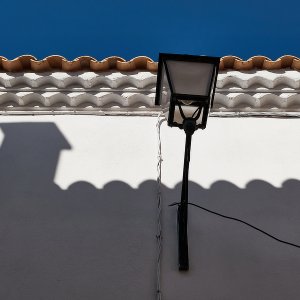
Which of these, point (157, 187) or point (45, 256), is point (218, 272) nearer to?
point (157, 187)

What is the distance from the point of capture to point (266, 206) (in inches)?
113

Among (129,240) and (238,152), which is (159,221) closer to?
(129,240)

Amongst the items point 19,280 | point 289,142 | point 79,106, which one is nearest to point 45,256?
point 19,280

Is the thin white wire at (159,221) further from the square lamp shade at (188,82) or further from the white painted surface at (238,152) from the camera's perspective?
the square lamp shade at (188,82)

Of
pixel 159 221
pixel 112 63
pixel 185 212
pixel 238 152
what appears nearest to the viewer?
pixel 185 212

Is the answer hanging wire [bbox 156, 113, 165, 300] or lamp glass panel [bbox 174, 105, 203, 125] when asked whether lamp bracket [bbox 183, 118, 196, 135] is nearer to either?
lamp glass panel [bbox 174, 105, 203, 125]

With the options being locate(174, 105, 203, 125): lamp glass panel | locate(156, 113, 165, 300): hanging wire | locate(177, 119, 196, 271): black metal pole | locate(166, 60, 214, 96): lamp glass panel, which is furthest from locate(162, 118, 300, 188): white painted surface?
locate(166, 60, 214, 96): lamp glass panel

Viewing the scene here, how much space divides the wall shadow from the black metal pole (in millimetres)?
52

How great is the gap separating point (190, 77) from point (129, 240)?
93 centimetres

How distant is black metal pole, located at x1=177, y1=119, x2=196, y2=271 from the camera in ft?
8.00

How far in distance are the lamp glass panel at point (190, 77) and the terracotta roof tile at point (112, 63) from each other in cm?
164

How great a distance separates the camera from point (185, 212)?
258 cm

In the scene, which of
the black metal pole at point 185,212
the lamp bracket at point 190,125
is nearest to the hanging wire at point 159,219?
the black metal pole at point 185,212

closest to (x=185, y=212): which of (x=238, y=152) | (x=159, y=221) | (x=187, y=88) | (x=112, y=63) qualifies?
(x=159, y=221)
